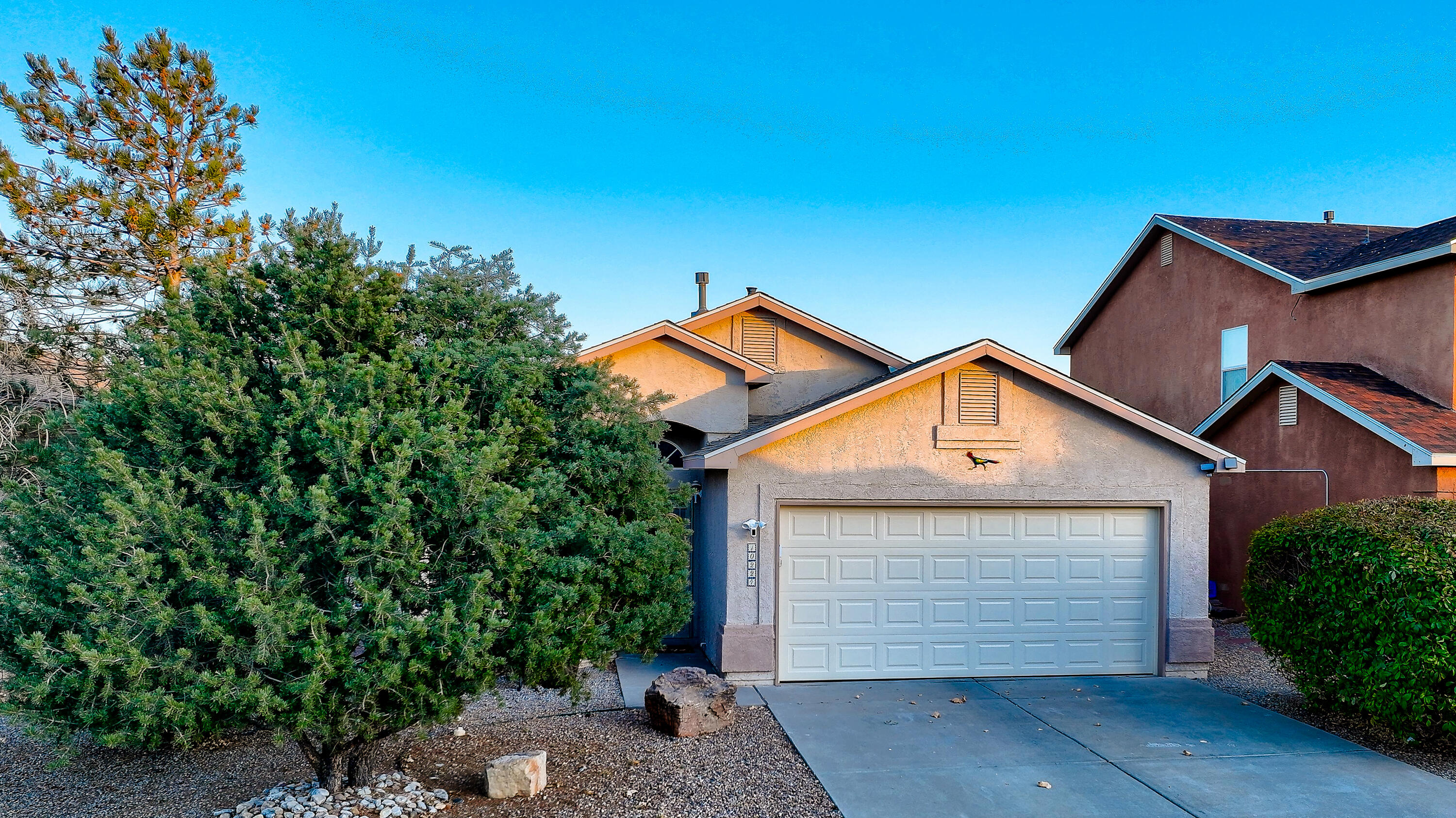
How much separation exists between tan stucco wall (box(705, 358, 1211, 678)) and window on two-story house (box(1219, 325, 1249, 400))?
6.71 metres

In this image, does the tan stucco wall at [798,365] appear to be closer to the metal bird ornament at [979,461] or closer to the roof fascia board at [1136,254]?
the metal bird ornament at [979,461]

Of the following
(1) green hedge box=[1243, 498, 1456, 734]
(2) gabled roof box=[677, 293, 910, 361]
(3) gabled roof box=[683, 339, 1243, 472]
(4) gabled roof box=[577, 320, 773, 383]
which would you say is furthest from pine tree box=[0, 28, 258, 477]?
(1) green hedge box=[1243, 498, 1456, 734]

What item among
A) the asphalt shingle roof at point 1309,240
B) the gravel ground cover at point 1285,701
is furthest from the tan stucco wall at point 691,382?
the asphalt shingle roof at point 1309,240

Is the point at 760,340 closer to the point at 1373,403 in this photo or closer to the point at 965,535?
the point at 965,535

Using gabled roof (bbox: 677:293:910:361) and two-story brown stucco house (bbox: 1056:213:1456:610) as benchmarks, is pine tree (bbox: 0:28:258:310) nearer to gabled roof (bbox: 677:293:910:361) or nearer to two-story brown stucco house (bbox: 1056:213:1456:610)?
gabled roof (bbox: 677:293:910:361)

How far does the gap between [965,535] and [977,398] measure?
1.65 meters

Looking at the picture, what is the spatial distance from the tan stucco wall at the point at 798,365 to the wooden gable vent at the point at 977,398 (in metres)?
5.10

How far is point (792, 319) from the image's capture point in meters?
14.0

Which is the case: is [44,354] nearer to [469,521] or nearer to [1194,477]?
[469,521]

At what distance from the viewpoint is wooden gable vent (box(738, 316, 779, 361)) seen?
45.9 ft

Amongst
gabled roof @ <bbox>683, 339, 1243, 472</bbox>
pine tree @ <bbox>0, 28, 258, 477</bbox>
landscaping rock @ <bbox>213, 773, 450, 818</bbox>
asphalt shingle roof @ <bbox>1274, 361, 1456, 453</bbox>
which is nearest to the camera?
landscaping rock @ <bbox>213, 773, 450, 818</bbox>

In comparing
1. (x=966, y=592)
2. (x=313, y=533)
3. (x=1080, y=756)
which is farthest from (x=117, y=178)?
(x=1080, y=756)

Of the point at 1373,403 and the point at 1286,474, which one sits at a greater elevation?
the point at 1373,403

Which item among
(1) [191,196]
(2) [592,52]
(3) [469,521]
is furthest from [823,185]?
(3) [469,521]
